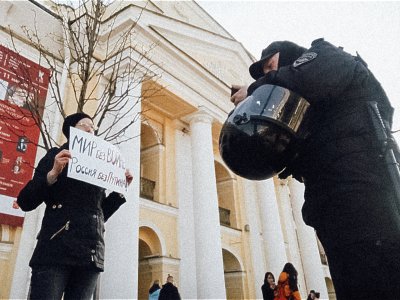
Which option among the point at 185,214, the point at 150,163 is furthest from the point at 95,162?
the point at 150,163

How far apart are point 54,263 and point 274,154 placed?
145 centimetres

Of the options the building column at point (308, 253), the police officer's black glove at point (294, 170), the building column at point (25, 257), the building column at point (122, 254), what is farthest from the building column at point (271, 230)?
the police officer's black glove at point (294, 170)

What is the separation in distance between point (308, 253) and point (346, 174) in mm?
18494

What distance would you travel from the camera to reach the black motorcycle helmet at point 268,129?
1.39 m

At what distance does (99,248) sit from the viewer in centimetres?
224

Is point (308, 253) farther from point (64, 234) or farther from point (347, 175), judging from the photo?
point (347, 175)

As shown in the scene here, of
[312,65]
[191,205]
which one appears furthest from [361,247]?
[191,205]

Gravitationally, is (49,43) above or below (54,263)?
above

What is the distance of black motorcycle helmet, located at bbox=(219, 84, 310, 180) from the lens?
1.39m

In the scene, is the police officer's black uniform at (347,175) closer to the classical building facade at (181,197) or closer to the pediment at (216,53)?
the classical building facade at (181,197)

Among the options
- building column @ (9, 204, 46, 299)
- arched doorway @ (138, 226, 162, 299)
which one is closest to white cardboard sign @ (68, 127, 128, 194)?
building column @ (9, 204, 46, 299)

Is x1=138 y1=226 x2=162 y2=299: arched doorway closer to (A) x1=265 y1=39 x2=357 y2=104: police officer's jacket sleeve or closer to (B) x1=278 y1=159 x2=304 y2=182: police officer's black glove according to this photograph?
(B) x1=278 y1=159 x2=304 y2=182: police officer's black glove

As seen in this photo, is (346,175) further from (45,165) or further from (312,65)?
(45,165)

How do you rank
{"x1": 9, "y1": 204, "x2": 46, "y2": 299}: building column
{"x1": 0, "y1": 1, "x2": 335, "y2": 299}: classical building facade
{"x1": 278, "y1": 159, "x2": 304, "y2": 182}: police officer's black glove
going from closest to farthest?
{"x1": 278, "y1": 159, "x2": 304, "y2": 182}: police officer's black glove
{"x1": 9, "y1": 204, "x2": 46, "y2": 299}: building column
{"x1": 0, "y1": 1, "x2": 335, "y2": 299}: classical building facade
